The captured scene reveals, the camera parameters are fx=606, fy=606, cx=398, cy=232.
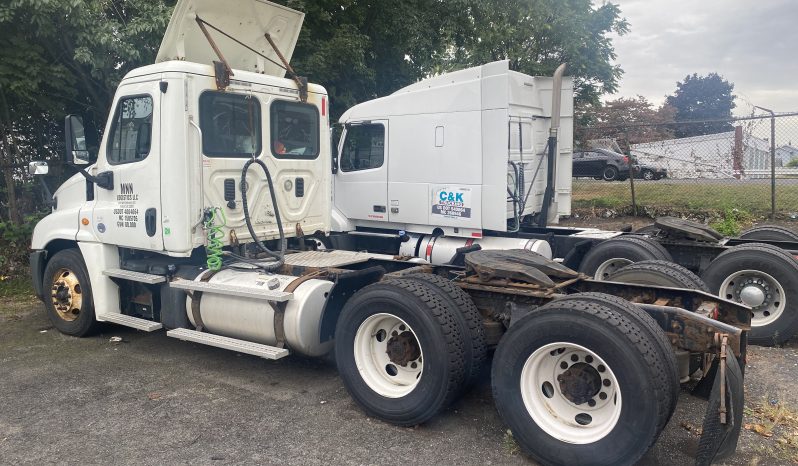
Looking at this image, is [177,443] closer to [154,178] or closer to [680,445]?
[154,178]

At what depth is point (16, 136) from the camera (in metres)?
10.8

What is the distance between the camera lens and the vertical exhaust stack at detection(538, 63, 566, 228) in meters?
8.25

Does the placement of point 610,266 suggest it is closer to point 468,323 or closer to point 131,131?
point 468,323

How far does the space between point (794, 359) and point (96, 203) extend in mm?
7151

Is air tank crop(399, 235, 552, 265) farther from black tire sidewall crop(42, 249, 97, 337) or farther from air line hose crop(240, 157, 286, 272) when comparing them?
black tire sidewall crop(42, 249, 97, 337)

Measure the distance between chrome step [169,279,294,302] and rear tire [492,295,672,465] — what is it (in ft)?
6.68

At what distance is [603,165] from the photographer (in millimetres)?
20859

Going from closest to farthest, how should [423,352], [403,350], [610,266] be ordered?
[423,352], [403,350], [610,266]

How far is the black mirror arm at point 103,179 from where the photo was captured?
6.18m

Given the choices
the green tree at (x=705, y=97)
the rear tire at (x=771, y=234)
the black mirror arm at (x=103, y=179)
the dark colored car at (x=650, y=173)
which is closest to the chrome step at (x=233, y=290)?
the black mirror arm at (x=103, y=179)

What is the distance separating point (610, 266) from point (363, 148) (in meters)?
4.14

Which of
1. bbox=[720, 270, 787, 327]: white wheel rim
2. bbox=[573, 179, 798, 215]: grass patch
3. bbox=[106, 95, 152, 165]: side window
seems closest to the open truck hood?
bbox=[106, 95, 152, 165]: side window

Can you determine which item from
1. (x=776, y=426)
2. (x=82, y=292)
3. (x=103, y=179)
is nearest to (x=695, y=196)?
(x=776, y=426)

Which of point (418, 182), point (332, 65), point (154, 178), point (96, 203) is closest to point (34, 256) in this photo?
point (96, 203)
